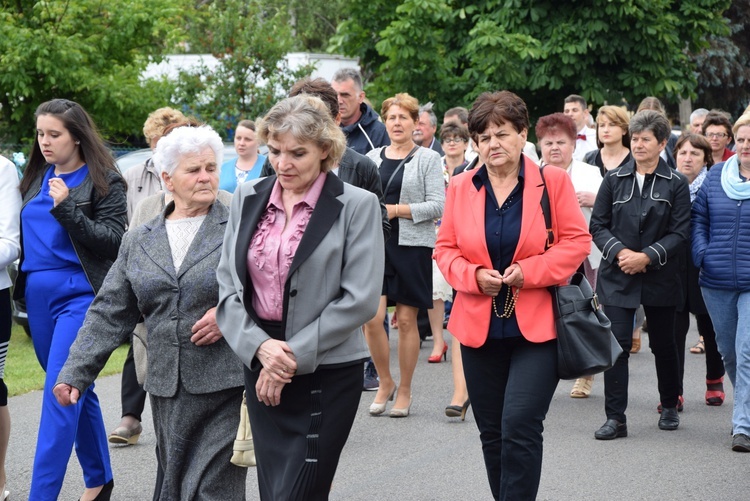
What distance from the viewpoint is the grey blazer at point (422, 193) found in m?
8.24

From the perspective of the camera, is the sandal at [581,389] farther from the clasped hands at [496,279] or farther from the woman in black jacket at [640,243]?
the clasped hands at [496,279]

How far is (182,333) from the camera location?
15.3 ft

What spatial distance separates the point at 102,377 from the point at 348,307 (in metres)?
6.24

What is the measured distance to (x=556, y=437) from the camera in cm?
767

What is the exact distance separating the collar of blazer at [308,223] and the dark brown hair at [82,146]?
1.68 m

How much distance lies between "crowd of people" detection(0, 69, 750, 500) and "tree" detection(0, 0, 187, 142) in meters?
9.51

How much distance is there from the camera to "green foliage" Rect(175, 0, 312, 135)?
19.2 metres

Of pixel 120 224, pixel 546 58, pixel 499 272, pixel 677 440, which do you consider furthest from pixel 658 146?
pixel 546 58

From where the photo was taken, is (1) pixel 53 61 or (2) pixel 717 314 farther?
(1) pixel 53 61

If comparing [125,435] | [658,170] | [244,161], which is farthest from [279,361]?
[244,161]

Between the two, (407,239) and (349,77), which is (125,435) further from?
(349,77)

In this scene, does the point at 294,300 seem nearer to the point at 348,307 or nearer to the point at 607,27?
the point at 348,307

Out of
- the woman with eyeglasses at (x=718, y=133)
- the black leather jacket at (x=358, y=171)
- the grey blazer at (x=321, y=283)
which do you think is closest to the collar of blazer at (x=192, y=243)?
the grey blazer at (x=321, y=283)

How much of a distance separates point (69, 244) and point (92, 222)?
0.20 m
